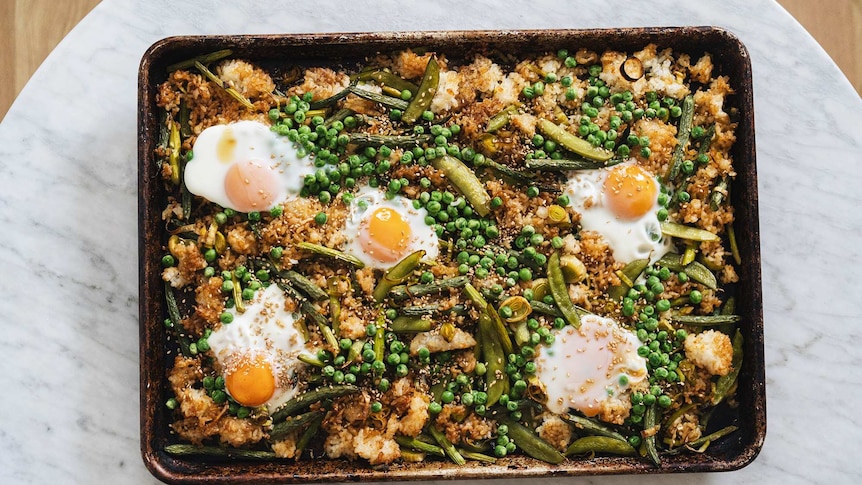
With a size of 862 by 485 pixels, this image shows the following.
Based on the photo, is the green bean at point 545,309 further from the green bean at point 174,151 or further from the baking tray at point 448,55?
the green bean at point 174,151

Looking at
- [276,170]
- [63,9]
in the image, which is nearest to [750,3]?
[276,170]

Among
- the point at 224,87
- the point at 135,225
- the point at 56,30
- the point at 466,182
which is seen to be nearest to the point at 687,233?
the point at 466,182

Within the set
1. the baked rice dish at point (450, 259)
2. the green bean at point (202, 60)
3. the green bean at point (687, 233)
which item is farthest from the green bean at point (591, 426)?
the green bean at point (202, 60)

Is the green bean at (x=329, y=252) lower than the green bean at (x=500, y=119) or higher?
lower

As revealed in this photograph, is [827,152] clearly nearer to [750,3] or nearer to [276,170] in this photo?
[750,3]

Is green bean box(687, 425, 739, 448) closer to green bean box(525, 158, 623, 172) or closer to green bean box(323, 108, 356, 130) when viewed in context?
green bean box(525, 158, 623, 172)

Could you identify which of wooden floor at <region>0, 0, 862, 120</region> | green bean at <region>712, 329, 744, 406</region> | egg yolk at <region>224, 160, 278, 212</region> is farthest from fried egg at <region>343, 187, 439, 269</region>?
wooden floor at <region>0, 0, 862, 120</region>
